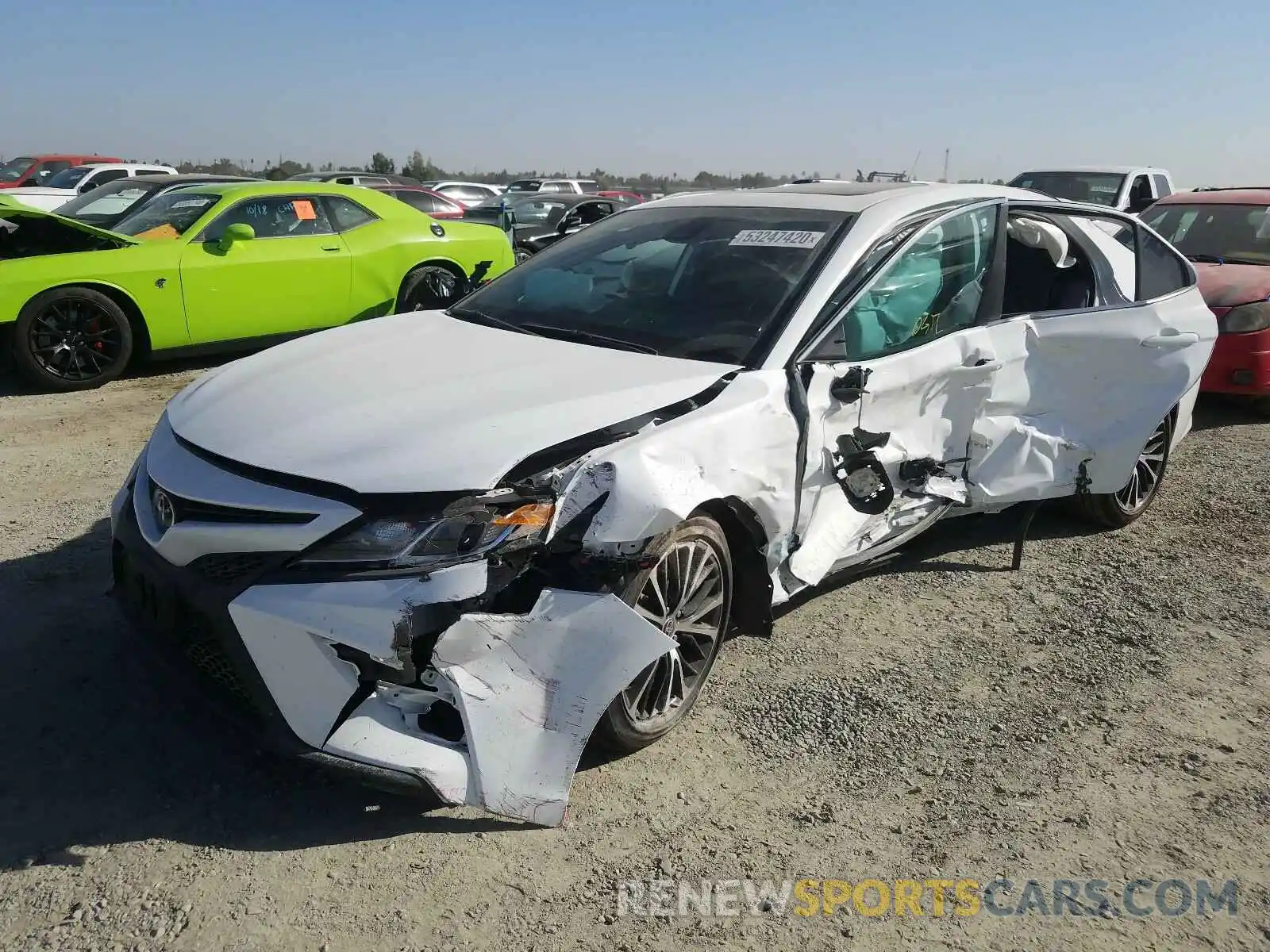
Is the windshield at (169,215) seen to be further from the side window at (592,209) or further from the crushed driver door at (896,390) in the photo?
the side window at (592,209)

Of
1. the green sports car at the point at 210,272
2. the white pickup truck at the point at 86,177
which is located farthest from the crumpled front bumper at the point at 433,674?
the white pickup truck at the point at 86,177

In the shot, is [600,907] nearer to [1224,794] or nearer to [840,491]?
[840,491]

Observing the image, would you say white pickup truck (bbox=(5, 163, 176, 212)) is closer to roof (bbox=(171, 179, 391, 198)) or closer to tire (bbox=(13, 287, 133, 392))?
roof (bbox=(171, 179, 391, 198))

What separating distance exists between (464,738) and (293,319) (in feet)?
19.9

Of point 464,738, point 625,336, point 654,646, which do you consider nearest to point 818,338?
point 625,336

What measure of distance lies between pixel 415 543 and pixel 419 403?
1.83 feet

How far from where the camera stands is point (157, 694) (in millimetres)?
3062

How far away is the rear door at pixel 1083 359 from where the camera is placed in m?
4.01

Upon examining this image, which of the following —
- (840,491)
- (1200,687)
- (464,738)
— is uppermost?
(840,491)

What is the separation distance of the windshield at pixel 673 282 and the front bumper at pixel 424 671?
1.13 metres

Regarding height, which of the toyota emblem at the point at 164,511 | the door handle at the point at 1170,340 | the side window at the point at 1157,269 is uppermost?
the side window at the point at 1157,269

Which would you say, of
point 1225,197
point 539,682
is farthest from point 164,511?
point 1225,197

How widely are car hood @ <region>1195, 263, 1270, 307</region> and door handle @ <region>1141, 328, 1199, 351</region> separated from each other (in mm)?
2253

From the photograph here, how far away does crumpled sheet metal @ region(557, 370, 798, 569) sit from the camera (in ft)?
8.43
